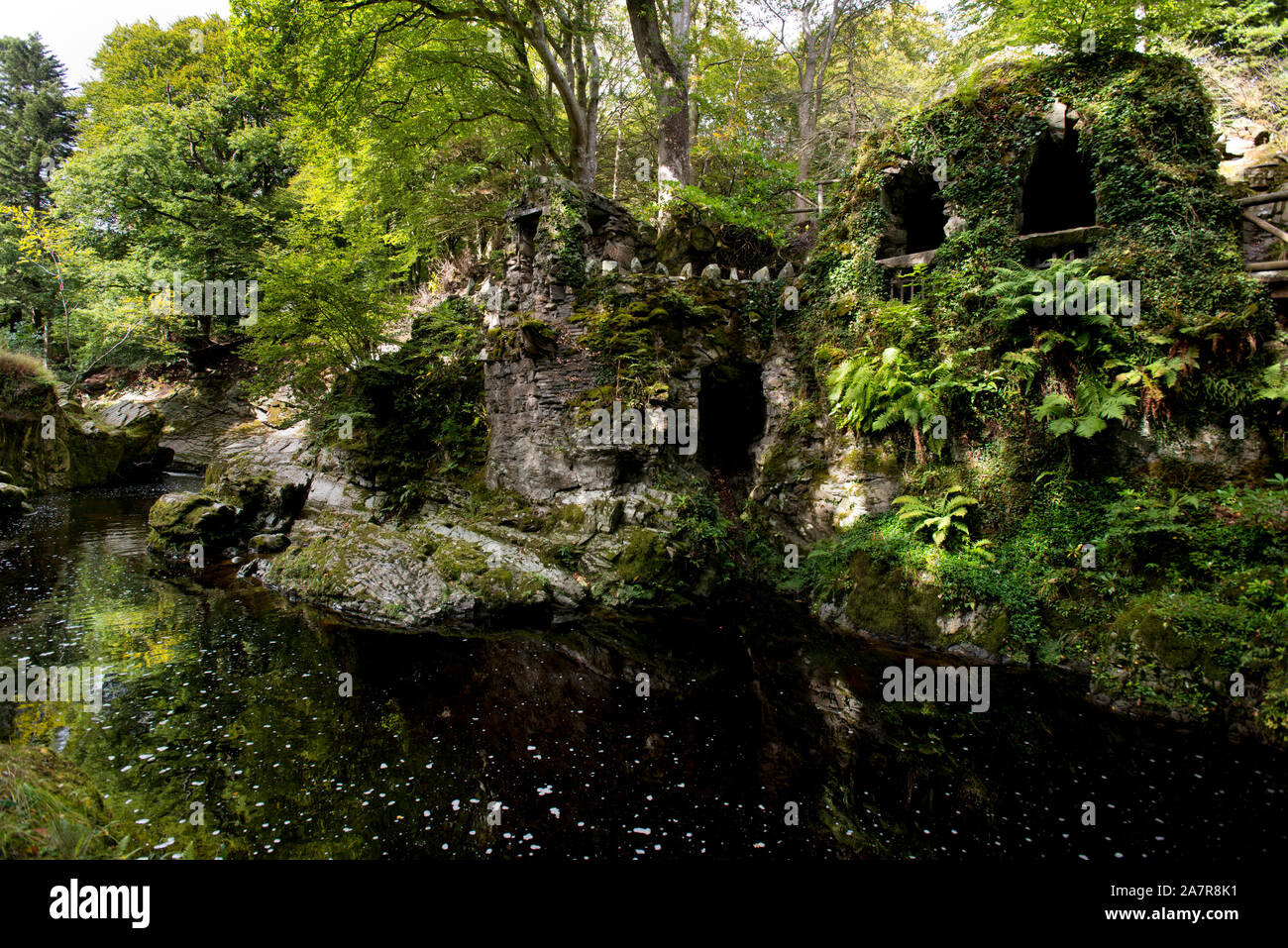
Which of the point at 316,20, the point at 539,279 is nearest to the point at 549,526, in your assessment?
the point at 539,279

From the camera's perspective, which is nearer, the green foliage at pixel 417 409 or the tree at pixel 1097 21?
the tree at pixel 1097 21

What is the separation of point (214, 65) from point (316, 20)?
21828 mm

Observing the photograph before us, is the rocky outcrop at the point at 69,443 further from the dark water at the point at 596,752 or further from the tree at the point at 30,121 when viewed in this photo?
the tree at the point at 30,121

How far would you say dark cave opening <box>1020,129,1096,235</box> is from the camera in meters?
10.8

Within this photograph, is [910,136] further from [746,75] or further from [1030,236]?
[746,75]

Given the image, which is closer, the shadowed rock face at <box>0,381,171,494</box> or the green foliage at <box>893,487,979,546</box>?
the green foliage at <box>893,487,979,546</box>

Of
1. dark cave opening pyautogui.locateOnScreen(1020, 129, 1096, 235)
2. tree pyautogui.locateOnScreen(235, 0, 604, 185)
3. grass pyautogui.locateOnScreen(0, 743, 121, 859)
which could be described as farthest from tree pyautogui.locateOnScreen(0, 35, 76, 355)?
dark cave opening pyautogui.locateOnScreen(1020, 129, 1096, 235)

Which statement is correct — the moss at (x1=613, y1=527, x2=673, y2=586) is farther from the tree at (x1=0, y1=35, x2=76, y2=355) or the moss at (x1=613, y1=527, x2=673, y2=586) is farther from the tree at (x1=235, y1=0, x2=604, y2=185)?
the tree at (x1=0, y1=35, x2=76, y2=355)

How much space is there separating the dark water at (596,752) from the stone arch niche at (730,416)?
4.97 meters

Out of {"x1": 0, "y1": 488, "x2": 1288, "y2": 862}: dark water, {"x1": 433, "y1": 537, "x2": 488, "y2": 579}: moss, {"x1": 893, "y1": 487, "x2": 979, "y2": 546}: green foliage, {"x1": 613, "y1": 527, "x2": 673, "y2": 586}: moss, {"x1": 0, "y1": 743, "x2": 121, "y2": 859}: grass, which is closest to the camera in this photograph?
{"x1": 0, "y1": 743, "x2": 121, "y2": 859}: grass

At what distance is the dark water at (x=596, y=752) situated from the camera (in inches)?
176

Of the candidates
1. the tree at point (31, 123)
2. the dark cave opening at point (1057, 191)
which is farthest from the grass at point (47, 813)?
the tree at point (31, 123)

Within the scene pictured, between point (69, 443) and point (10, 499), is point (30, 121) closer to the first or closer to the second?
point (69, 443)

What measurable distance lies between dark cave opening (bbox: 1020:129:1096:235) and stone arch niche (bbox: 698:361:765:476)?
19.8 ft
